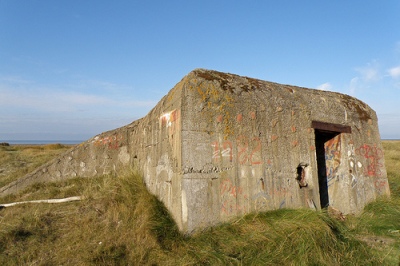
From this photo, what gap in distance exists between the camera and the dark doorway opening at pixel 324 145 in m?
5.08

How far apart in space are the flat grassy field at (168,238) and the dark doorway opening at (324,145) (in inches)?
39.0

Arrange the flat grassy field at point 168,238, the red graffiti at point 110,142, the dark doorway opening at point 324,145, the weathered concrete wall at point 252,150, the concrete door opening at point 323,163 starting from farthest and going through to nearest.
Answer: the red graffiti at point 110,142, the concrete door opening at point 323,163, the dark doorway opening at point 324,145, the weathered concrete wall at point 252,150, the flat grassy field at point 168,238

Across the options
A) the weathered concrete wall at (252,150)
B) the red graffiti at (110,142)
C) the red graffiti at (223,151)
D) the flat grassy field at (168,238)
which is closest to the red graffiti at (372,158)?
the weathered concrete wall at (252,150)

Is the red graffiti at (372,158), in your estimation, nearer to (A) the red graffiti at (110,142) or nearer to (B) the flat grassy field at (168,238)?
(B) the flat grassy field at (168,238)

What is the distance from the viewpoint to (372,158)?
562cm

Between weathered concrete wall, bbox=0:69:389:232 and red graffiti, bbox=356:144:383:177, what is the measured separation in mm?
20

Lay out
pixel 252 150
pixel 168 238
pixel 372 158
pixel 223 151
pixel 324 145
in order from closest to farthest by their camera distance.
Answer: pixel 168 238, pixel 223 151, pixel 252 150, pixel 372 158, pixel 324 145

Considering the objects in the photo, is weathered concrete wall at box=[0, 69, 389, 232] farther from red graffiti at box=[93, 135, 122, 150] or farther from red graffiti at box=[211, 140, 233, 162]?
red graffiti at box=[93, 135, 122, 150]

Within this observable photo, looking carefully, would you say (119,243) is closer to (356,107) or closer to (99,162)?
(99,162)

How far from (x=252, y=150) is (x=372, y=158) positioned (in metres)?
3.05

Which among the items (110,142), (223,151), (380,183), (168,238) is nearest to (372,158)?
(380,183)

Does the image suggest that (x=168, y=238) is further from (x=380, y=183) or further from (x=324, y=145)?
(x=380, y=183)

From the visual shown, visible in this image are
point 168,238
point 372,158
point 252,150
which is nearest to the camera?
point 168,238

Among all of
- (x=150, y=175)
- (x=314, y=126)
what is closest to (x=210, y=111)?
(x=150, y=175)
